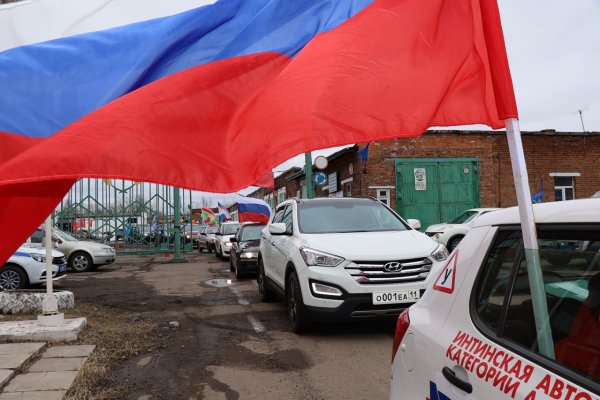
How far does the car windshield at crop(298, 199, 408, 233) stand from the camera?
7.62 meters

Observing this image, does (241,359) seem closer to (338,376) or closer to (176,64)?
(338,376)

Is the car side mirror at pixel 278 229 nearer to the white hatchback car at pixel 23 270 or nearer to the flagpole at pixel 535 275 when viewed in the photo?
the flagpole at pixel 535 275

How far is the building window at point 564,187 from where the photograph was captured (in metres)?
23.1

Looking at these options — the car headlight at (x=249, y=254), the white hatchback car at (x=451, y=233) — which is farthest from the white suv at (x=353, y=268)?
the white hatchback car at (x=451, y=233)

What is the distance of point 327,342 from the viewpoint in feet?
21.2

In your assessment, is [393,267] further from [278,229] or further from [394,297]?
[278,229]

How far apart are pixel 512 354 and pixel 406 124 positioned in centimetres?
127

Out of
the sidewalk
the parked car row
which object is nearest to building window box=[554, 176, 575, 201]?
the sidewalk

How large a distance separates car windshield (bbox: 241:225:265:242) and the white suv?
6757mm

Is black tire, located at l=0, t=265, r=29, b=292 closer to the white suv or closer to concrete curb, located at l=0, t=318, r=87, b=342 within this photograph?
concrete curb, located at l=0, t=318, r=87, b=342

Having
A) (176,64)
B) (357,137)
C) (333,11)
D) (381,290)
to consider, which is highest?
(333,11)

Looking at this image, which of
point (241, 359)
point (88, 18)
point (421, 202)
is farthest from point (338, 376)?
point (421, 202)

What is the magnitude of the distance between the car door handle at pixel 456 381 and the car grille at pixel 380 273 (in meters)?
4.13

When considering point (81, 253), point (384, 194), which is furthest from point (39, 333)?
point (384, 194)
